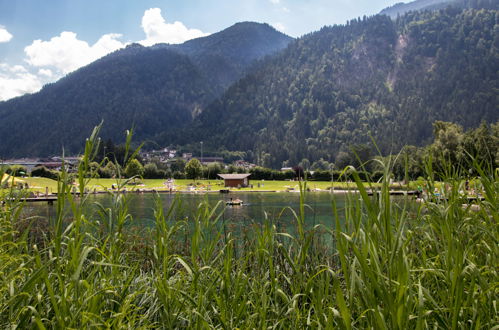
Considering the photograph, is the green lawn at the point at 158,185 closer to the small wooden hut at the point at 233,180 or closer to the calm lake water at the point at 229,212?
the calm lake water at the point at 229,212

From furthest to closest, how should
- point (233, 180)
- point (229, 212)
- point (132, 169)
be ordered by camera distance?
point (233, 180)
point (229, 212)
point (132, 169)

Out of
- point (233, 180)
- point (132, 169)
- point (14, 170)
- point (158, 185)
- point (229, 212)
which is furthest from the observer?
point (233, 180)

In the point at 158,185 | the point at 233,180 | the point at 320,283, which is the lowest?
the point at 158,185

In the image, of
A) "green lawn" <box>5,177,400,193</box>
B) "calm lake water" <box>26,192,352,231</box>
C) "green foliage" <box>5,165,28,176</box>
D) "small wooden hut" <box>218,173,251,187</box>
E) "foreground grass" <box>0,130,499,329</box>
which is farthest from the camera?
"small wooden hut" <box>218,173,251,187</box>

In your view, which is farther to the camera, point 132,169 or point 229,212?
point 229,212

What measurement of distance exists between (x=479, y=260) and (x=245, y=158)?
175033mm

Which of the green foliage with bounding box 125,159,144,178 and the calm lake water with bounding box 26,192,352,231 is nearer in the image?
the green foliage with bounding box 125,159,144,178

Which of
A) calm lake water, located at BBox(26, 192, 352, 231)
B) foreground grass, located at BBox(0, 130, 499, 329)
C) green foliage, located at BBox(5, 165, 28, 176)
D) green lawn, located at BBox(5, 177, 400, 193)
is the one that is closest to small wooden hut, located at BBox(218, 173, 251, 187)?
green lawn, located at BBox(5, 177, 400, 193)

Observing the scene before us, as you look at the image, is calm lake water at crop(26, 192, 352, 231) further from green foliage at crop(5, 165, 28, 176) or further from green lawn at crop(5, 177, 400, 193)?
green foliage at crop(5, 165, 28, 176)

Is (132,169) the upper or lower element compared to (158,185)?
upper

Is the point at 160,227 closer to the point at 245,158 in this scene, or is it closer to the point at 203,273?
the point at 203,273

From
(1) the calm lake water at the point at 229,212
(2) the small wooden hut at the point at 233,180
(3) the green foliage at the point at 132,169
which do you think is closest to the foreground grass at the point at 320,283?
(3) the green foliage at the point at 132,169

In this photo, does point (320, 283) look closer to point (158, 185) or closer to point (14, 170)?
point (14, 170)

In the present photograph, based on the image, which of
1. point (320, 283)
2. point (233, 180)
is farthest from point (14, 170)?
point (233, 180)
